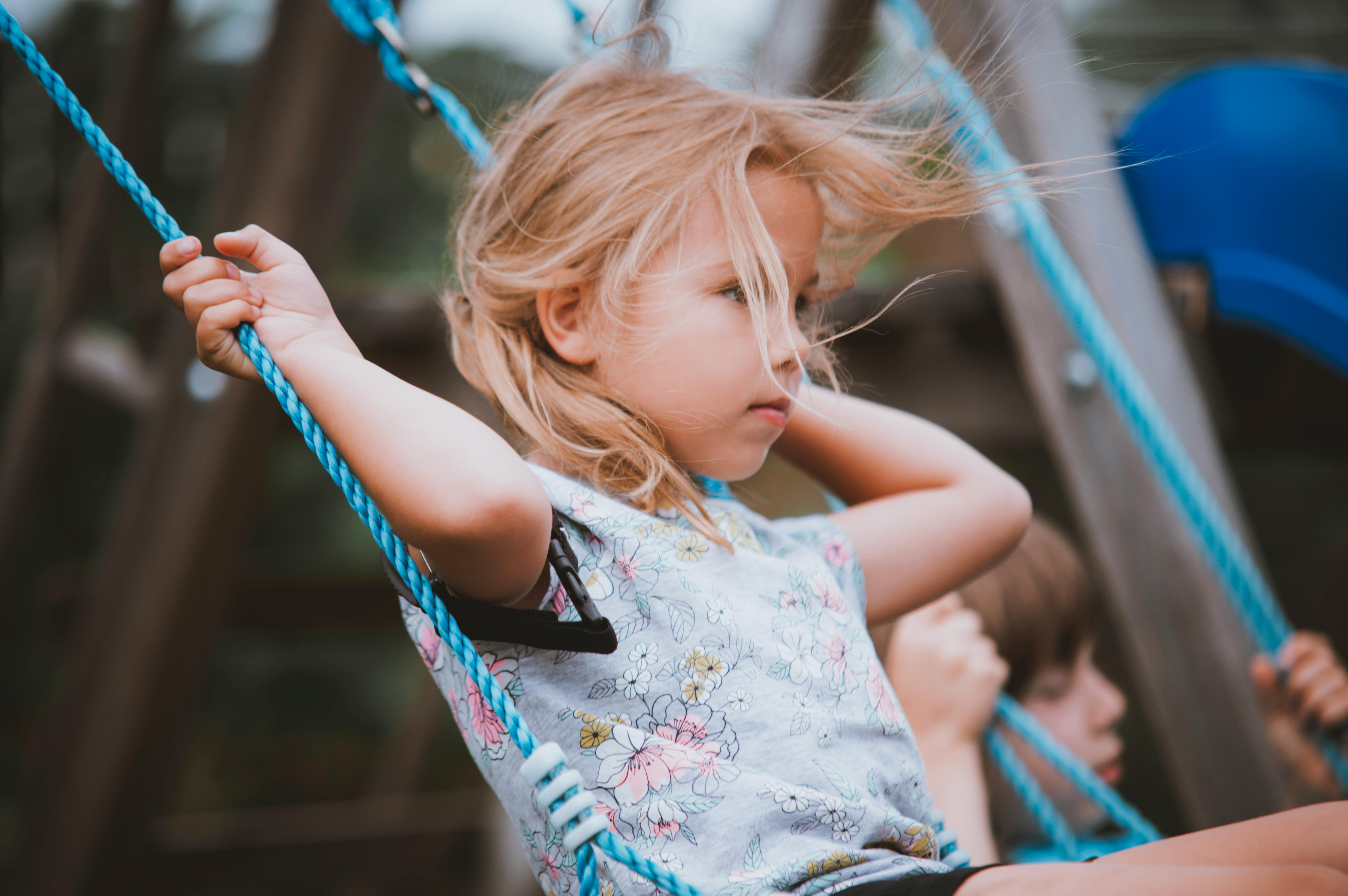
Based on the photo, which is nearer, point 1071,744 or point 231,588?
point 1071,744

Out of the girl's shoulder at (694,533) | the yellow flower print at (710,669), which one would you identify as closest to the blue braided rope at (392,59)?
the girl's shoulder at (694,533)

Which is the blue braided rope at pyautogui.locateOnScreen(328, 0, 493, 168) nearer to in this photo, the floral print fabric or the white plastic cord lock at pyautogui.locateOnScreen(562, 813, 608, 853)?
the floral print fabric

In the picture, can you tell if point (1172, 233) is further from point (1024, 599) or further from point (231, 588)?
point (231, 588)

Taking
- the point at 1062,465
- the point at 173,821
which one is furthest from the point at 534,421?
the point at 173,821

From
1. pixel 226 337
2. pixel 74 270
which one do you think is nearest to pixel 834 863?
pixel 226 337

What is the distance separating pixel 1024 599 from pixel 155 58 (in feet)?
4.46

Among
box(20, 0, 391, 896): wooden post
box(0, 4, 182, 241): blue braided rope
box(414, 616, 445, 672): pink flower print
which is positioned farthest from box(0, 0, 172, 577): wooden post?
box(414, 616, 445, 672): pink flower print

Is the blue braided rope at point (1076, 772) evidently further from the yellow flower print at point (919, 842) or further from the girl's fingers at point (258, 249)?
the girl's fingers at point (258, 249)

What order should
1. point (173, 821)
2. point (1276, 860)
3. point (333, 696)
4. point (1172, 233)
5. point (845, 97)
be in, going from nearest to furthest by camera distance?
point (1276, 860) → point (845, 97) → point (1172, 233) → point (173, 821) → point (333, 696)

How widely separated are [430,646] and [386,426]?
0.59 ft

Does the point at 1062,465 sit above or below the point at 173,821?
below

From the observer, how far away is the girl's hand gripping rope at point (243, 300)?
519 millimetres

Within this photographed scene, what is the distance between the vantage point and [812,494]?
56.7 inches

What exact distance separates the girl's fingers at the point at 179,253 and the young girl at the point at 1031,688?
0.55 meters
